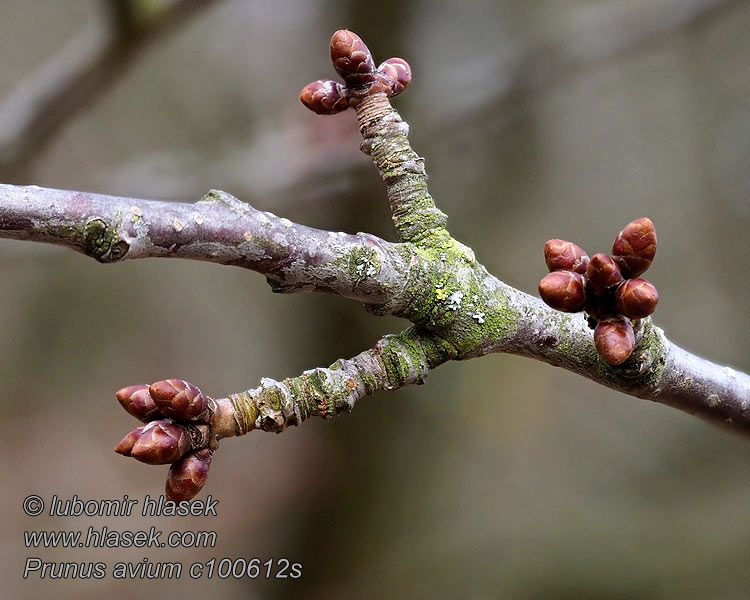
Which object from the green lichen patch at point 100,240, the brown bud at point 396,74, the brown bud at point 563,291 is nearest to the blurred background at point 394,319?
the brown bud at point 396,74

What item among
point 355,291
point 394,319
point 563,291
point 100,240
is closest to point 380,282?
point 355,291

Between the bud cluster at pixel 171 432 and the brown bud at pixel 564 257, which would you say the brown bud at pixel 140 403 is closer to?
the bud cluster at pixel 171 432

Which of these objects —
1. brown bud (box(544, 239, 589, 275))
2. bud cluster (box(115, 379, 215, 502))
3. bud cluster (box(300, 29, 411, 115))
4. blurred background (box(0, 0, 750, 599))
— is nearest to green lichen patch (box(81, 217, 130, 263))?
bud cluster (box(115, 379, 215, 502))

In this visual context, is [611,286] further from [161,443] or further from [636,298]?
[161,443]

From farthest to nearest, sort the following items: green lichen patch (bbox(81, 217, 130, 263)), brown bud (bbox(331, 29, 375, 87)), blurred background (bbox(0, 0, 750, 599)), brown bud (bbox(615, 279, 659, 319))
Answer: blurred background (bbox(0, 0, 750, 599)) < brown bud (bbox(331, 29, 375, 87)) < brown bud (bbox(615, 279, 659, 319)) < green lichen patch (bbox(81, 217, 130, 263))

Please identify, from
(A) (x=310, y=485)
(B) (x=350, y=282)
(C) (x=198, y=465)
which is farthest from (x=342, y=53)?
(A) (x=310, y=485)

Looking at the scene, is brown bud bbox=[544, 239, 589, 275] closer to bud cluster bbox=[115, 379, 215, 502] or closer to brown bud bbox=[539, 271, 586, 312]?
brown bud bbox=[539, 271, 586, 312]

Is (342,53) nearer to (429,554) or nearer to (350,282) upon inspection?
(350,282)
